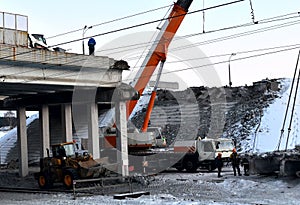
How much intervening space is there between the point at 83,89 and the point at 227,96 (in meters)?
30.2

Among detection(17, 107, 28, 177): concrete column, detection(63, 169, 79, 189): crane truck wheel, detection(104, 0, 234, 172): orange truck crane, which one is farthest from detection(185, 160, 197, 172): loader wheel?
detection(17, 107, 28, 177): concrete column

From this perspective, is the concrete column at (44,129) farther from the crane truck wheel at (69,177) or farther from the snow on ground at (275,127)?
the snow on ground at (275,127)

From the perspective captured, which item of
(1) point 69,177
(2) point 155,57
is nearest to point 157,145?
(2) point 155,57

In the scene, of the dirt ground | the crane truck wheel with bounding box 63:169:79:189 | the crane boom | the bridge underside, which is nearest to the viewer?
the dirt ground

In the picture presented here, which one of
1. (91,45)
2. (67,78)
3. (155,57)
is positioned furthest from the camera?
(155,57)

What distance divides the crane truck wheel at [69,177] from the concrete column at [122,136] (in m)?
3.68

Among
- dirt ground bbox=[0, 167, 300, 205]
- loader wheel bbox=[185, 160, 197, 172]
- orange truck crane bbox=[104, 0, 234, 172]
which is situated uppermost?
orange truck crane bbox=[104, 0, 234, 172]

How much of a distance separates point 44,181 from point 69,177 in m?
2.50

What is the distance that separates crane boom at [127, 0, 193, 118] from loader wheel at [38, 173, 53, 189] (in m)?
7.47

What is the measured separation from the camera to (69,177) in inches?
979

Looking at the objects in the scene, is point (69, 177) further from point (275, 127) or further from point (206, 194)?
point (275, 127)

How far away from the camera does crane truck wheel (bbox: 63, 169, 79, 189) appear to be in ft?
80.9

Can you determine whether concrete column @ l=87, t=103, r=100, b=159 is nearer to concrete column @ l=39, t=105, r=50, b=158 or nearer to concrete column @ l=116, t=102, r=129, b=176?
concrete column @ l=116, t=102, r=129, b=176

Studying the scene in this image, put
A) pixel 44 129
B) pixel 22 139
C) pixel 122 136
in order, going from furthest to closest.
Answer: pixel 44 129, pixel 22 139, pixel 122 136
